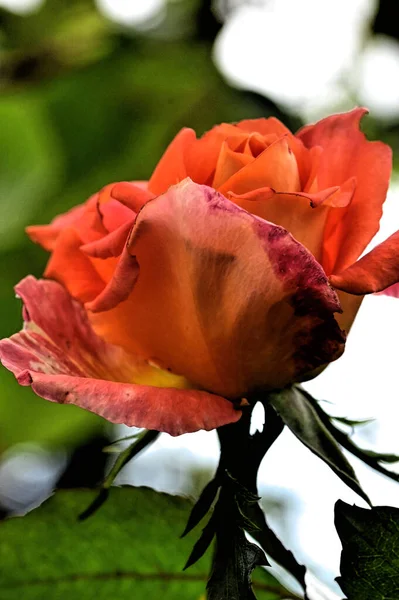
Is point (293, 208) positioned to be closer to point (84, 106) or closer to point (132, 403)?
point (132, 403)

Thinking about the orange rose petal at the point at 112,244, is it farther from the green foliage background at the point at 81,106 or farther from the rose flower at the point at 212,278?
the green foliage background at the point at 81,106

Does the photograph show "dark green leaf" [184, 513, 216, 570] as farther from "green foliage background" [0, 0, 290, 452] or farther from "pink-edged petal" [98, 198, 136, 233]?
"green foliage background" [0, 0, 290, 452]

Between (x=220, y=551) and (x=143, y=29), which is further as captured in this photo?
(x=143, y=29)

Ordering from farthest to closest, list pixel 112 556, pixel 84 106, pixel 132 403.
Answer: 1. pixel 84 106
2. pixel 112 556
3. pixel 132 403

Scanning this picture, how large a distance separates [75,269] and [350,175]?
0.14 meters

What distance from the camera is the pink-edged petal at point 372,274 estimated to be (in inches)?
11.8

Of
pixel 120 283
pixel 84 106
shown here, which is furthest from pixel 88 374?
pixel 84 106

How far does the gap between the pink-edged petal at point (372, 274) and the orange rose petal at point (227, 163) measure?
0.07m

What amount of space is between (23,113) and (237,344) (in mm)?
904

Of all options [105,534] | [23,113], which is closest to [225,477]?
[105,534]

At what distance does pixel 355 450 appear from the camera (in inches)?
13.6

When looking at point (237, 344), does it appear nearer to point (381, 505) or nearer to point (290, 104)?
point (381, 505)

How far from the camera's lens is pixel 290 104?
1206 mm

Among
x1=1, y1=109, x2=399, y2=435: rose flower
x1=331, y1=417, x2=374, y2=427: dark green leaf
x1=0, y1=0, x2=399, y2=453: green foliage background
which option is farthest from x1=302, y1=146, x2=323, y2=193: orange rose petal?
x1=0, y1=0, x2=399, y2=453: green foliage background
